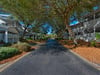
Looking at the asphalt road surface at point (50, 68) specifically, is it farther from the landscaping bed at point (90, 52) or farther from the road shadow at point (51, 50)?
the road shadow at point (51, 50)

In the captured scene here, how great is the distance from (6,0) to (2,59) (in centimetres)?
1220

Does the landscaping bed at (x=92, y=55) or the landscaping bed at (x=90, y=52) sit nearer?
the landscaping bed at (x=92, y=55)

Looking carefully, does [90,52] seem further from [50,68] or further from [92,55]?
[50,68]

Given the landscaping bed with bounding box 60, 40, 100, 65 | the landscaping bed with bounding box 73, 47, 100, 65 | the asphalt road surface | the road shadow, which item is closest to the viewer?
the asphalt road surface

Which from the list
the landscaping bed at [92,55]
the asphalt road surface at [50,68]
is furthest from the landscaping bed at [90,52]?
the asphalt road surface at [50,68]

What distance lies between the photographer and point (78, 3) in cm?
1839

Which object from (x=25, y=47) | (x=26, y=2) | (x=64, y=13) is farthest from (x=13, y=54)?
(x=64, y=13)

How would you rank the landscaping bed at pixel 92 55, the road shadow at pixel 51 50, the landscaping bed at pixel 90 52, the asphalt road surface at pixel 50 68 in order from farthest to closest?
1. the road shadow at pixel 51 50
2. the landscaping bed at pixel 90 52
3. the landscaping bed at pixel 92 55
4. the asphalt road surface at pixel 50 68

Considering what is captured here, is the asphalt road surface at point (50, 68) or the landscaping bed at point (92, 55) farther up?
the landscaping bed at point (92, 55)

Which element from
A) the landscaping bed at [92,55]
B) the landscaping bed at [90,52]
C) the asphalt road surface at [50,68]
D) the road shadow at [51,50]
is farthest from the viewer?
the road shadow at [51,50]

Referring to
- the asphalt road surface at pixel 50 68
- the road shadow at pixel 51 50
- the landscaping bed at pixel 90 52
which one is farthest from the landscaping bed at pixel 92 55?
the road shadow at pixel 51 50

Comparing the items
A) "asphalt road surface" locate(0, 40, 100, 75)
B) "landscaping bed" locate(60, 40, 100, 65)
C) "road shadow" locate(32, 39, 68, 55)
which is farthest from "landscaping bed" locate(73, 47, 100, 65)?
"road shadow" locate(32, 39, 68, 55)

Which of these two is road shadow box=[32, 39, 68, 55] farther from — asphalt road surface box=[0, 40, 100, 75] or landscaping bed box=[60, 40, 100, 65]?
asphalt road surface box=[0, 40, 100, 75]

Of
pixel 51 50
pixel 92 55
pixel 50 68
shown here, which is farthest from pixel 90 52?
pixel 50 68
